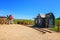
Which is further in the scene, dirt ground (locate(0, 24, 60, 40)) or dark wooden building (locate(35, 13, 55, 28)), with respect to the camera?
dark wooden building (locate(35, 13, 55, 28))

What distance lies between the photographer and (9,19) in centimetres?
4978

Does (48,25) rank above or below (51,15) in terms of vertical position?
below

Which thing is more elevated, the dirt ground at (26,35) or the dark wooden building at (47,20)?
the dark wooden building at (47,20)

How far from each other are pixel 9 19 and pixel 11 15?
1.99 meters

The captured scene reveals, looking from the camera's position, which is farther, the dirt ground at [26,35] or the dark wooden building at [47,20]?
the dark wooden building at [47,20]

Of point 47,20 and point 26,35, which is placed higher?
point 47,20

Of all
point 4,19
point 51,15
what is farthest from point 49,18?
point 4,19

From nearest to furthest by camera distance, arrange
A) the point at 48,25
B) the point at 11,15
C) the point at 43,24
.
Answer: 1. the point at 48,25
2. the point at 43,24
3. the point at 11,15

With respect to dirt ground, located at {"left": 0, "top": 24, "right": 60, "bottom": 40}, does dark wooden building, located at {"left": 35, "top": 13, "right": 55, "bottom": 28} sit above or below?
above

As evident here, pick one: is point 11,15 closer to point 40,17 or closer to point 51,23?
point 40,17

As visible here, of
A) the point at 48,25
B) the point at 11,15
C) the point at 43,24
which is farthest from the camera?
the point at 11,15

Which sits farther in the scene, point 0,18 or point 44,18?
point 0,18

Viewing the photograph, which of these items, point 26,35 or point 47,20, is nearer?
point 26,35

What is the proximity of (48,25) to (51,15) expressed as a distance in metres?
2.66
